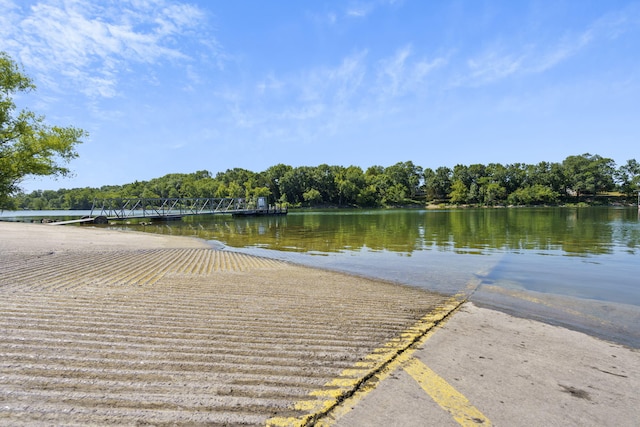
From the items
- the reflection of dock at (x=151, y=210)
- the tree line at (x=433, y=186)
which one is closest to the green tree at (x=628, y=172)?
the tree line at (x=433, y=186)

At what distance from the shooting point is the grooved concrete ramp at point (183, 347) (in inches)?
119

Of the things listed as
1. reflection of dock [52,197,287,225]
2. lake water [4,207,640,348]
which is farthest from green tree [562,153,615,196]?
lake water [4,207,640,348]

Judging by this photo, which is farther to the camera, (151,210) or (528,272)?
(151,210)

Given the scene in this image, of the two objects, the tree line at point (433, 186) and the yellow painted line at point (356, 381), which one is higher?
the tree line at point (433, 186)

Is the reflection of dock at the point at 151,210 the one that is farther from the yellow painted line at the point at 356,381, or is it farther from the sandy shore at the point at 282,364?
the yellow painted line at the point at 356,381

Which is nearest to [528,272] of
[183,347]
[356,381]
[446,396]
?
[446,396]

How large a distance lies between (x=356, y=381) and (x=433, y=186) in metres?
177

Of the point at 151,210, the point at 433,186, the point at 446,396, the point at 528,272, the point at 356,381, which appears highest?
the point at 433,186

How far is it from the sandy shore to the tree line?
439ft

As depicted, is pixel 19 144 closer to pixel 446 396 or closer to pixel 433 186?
pixel 446 396

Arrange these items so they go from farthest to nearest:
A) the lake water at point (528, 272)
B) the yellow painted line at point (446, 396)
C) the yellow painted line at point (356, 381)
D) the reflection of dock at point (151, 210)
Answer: the reflection of dock at point (151, 210) → the lake water at point (528, 272) → the yellow painted line at point (446, 396) → the yellow painted line at point (356, 381)

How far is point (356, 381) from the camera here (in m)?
3.70

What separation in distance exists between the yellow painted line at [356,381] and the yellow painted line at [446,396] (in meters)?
0.23

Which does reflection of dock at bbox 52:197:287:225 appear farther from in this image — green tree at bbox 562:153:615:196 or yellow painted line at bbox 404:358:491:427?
green tree at bbox 562:153:615:196
